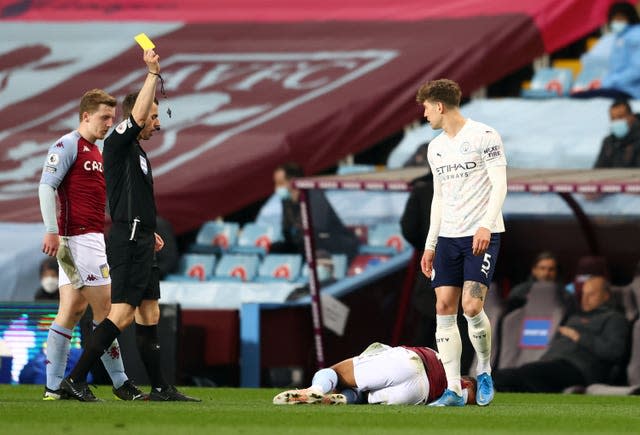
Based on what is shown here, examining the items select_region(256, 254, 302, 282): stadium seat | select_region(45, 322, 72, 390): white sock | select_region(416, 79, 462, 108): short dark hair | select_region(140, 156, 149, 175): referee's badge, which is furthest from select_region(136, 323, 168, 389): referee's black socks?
select_region(256, 254, 302, 282): stadium seat

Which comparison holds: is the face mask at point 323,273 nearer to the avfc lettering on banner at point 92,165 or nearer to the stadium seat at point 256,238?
the stadium seat at point 256,238

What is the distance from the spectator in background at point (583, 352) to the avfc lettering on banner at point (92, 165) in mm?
4842

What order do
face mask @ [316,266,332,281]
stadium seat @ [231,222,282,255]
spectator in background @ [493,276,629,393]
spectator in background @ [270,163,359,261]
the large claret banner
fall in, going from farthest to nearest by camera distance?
the large claret banner < stadium seat @ [231,222,282,255] < spectator in background @ [270,163,359,261] < face mask @ [316,266,332,281] < spectator in background @ [493,276,629,393]

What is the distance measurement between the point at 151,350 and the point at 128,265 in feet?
2.09

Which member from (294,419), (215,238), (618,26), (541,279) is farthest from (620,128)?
(294,419)

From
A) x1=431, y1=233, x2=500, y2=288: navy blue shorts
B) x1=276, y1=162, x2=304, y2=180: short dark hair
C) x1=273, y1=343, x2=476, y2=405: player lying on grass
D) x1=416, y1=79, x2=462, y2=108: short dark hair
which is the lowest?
x1=273, y1=343, x2=476, y2=405: player lying on grass

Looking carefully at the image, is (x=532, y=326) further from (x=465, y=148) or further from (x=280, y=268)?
(x=465, y=148)

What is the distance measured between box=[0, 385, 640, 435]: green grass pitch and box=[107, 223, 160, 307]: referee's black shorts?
2.18 feet

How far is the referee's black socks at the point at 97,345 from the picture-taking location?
33.9 feet

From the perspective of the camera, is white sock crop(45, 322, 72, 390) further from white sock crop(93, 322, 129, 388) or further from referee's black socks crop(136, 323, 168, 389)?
referee's black socks crop(136, 323, 168, 389)

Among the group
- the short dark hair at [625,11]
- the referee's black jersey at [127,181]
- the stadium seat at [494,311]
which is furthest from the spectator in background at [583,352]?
the short dark hair at [625,11]

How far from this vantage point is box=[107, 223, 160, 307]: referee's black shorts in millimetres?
10383

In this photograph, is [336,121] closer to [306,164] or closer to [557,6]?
[306,164]

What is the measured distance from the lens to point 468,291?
10.2 metres
